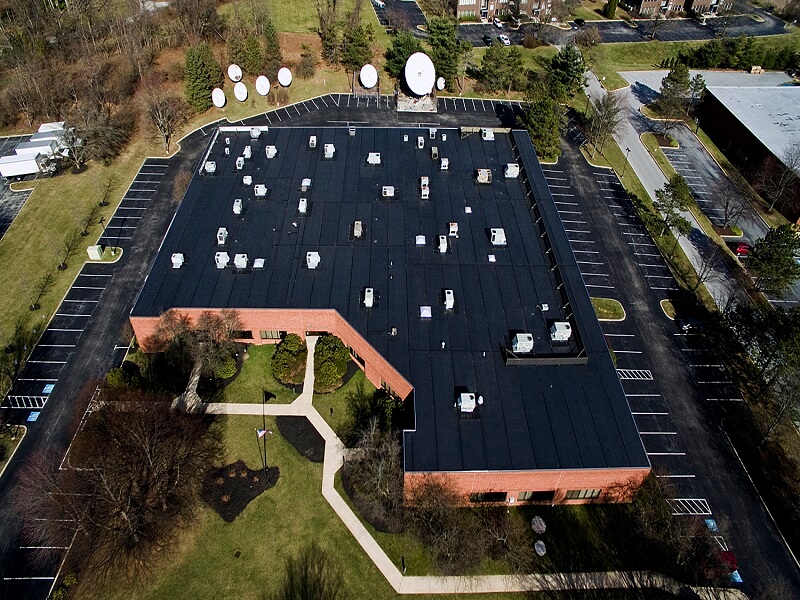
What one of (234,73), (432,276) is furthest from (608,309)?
(234,73)

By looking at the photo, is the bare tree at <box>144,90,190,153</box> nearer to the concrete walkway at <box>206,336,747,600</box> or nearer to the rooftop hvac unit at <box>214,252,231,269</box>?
the rooftop hvac unit at <box>214,252,231,269</box>

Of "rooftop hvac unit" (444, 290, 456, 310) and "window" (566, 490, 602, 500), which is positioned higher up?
"rooftop hvac unit" (444, 290, 456, 310)

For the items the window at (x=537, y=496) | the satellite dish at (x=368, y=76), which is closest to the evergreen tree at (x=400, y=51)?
the satellite dish at (x=368, y=76)

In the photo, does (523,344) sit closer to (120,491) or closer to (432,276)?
(432,276)

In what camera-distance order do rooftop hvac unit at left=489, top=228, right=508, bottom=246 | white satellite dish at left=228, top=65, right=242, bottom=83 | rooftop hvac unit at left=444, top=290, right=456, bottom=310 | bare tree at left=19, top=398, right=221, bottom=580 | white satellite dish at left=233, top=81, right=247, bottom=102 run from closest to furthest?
bare tree at left=19, top=398, right=221, bottom=580 < rooftop hvac unit at left=444, top=290, right=456, bottom=310 < rooftop hvac unit at left=489, top=228, right=508, bottom=246 < white satellite dish at left=233, top=81, right=247, bottom=102 < white satellite dish at left=228, top=65, right=242, bottom=83

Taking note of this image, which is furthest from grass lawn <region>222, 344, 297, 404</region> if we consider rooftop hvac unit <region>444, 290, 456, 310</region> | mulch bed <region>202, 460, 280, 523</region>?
rooftop hvac unit <region>444, 290, 456, 310</region>
